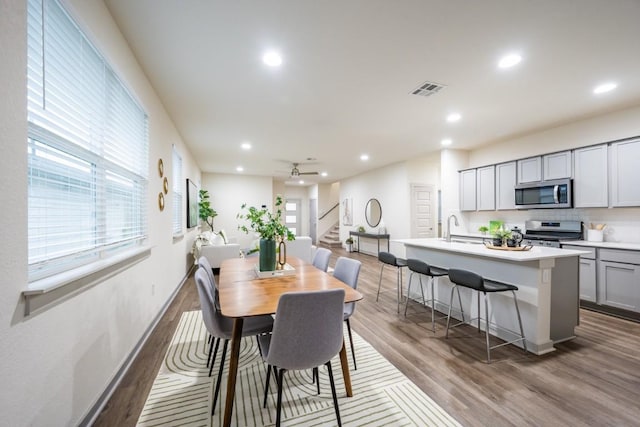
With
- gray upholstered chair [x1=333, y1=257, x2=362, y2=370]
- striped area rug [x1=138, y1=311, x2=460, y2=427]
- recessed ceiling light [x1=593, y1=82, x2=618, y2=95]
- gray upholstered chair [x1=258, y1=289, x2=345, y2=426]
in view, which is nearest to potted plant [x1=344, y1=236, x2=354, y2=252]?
gray upholstered chair [x1=333, y1=257, x2=362, y2=370]

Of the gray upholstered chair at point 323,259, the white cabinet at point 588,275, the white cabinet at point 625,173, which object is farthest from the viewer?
the white cabinet at point 588,275

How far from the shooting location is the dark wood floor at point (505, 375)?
5.55 ft

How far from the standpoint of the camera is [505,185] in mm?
4766

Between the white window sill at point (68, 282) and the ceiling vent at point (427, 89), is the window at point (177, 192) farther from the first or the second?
the ceiling vent at point (427, 89)

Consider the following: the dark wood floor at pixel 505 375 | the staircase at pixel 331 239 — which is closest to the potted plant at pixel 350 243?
the staircase at pixel 331 239

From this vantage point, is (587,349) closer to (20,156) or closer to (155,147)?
(20,156)

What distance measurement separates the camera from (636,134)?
136 inches

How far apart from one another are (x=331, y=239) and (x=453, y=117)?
7670 mm

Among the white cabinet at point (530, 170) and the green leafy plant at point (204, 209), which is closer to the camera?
the white cabinet at point (530, 170)

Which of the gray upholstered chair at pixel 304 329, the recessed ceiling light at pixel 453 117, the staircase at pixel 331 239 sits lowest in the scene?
the staircase at pixel 331 239

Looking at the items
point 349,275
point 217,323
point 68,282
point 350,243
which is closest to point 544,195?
point 349,275

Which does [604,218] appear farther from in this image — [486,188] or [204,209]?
[204,209]

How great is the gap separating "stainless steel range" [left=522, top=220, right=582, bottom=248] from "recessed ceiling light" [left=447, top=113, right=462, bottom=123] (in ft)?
6.39

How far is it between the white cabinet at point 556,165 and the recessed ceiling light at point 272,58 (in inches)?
174
